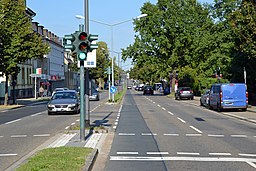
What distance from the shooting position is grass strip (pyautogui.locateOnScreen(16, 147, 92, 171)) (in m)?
8.52


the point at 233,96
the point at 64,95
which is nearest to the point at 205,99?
the point at 233,96

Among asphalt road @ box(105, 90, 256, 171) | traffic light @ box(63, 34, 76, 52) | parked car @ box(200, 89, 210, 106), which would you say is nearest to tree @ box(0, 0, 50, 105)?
parked car @ box(200, 89, 210, 106)

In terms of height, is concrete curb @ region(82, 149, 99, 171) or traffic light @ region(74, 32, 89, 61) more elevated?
traffic light @ region(74, 32, 89, 61)

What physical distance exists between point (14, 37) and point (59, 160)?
32.2 meters

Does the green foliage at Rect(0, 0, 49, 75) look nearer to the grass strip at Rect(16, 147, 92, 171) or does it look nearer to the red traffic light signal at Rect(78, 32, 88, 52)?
the red traffic light signal at Rect(78, 32, 88, 52)

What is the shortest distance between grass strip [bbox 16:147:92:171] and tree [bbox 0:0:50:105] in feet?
98.1

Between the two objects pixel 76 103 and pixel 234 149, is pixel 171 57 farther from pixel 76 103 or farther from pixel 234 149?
pixel 234 149

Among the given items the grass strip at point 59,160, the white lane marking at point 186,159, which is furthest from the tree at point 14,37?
the white lane marking at point 186,159

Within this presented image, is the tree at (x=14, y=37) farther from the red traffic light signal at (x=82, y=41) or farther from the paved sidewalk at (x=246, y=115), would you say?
the red traffic light signal at (x=82, y=41)

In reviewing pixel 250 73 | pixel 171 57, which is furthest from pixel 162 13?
pixel 250 73

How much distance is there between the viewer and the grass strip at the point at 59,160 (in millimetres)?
8516

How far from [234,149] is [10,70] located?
30770 millimetres

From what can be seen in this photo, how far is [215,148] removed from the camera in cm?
1252

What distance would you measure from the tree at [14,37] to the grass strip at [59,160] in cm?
2991
